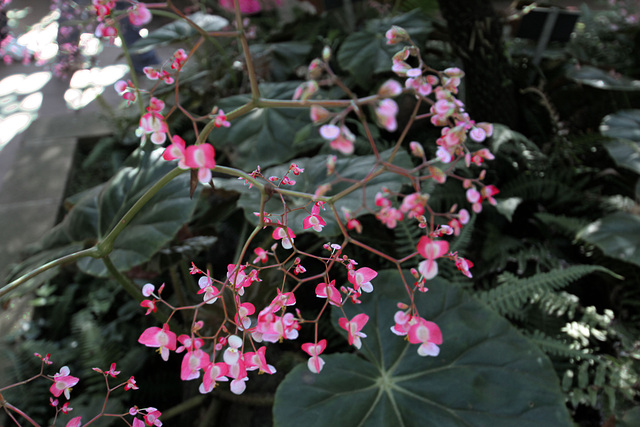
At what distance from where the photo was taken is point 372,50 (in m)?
1.80

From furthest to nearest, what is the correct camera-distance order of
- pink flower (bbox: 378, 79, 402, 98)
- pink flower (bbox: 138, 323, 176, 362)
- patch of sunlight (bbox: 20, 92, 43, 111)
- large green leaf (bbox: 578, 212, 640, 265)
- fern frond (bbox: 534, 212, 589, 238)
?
patch of sunlight (bbox: 20, 92, 43, 111) < fern frond (bbox: 534, 212, 589, 238) < large green leaf (bbox: 578, 212, 640, 265) < pink flower (bbox: 138, 323, 176, 362) < pink flower (bbox: 378, 79, 402, 98)

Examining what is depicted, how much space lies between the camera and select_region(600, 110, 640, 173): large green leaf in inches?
57.7

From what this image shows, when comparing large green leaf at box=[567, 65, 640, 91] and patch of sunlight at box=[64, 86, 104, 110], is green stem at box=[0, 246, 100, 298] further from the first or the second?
patch of sunlight at box=[64, 86, 104, 110]

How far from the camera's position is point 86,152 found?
2.75 m

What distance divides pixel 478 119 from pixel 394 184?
89 centimetres

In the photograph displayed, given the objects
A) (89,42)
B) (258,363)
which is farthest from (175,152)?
(89,42)

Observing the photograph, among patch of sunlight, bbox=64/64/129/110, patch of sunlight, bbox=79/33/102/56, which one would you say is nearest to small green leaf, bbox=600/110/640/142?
patch of sunlight, bbox=79/33/102/56

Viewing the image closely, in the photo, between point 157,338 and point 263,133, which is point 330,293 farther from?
point 263,133

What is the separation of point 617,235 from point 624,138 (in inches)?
17.4

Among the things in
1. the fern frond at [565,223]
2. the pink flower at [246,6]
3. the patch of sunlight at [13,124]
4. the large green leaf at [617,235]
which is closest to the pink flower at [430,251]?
the large green leaf at [617,235]

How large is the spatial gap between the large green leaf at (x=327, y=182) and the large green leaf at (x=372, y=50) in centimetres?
59

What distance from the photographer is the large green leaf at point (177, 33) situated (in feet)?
6.91

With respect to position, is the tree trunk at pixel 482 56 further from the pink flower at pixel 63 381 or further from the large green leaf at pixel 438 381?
the pink flower at pixel 63 381

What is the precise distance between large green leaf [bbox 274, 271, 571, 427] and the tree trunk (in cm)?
96
